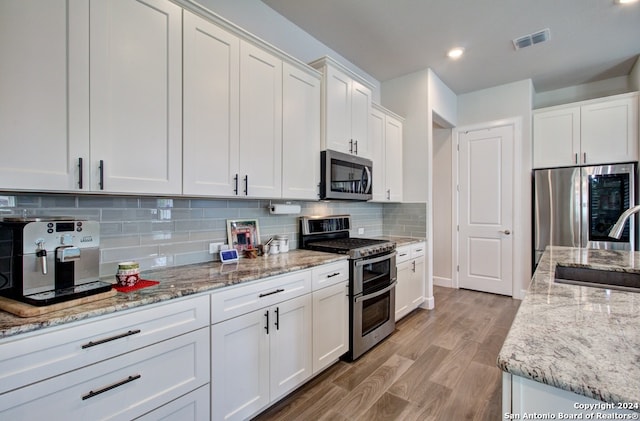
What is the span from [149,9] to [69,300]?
4.70 ft

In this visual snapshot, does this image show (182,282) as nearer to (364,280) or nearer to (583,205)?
(364,280)

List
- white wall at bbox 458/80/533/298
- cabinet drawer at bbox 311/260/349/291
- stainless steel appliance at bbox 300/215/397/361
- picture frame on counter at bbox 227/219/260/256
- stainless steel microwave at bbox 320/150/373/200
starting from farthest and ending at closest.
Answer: white wall at bbox 458/80/533/298 → stainless steel microwave at bbox 320/150/373/200 → stainless steel appliance at bbox 300/215/397/361 → picture frame on counter at bbox 227/219/260/256 → cabinet drawer at bbox 311/260/349/291

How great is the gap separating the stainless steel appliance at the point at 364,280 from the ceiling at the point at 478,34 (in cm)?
183

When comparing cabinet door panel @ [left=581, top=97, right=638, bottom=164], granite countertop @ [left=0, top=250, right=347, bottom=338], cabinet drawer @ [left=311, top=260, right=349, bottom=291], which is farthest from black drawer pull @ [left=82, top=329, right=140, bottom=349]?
cabinet door panel @ [left=581, top=97, right=638, bottom=164]

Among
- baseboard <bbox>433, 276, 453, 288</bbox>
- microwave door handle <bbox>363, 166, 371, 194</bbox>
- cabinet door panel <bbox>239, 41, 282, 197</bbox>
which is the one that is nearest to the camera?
cabinet door panel <bbox>239, 41, 282, 197</bbox>

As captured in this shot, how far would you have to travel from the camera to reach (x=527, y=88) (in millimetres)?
3984

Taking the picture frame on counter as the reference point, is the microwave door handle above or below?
above

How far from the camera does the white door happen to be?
4.15m

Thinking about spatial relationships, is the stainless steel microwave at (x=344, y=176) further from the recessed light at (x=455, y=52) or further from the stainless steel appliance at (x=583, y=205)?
the stainless steel appliance at (x=583, y=205)

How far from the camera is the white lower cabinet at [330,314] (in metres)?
2.11

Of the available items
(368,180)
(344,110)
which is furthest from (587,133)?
(344,110)

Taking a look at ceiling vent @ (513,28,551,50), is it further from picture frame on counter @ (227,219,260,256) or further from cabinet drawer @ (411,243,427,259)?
picture frame on counter @ (227,219,260,256)

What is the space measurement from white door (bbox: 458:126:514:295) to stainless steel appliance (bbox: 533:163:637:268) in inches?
14.0

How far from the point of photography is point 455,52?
3244 millimetres
